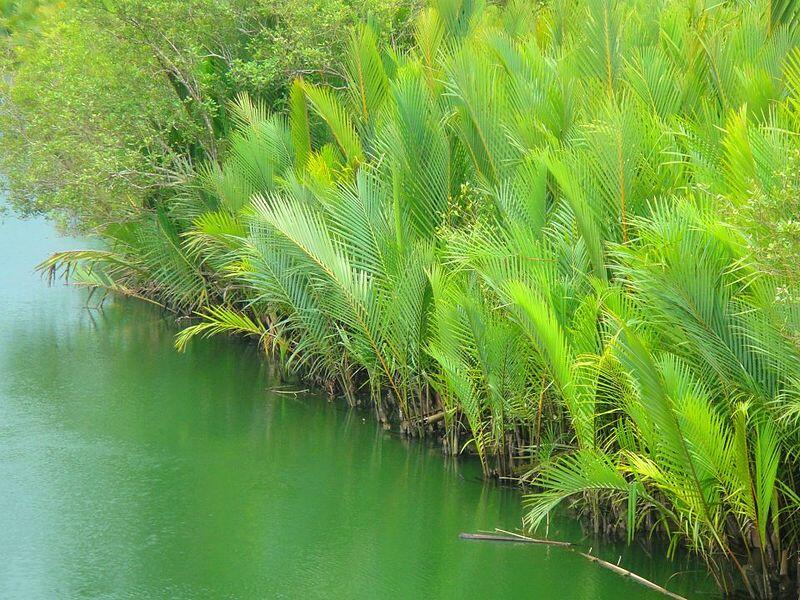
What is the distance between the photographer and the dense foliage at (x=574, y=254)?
4.24 metres

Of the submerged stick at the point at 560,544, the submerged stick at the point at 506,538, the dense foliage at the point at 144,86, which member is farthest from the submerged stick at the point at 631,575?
the dense foliage at the point at 144,86

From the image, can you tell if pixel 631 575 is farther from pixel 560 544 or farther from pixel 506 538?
pixel 506 538

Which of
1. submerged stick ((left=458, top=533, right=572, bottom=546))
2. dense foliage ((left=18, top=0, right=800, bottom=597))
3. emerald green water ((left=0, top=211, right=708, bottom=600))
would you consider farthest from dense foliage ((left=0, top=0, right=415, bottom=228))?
submerged stick ((left=458, top=533, right=572, bottom=546))

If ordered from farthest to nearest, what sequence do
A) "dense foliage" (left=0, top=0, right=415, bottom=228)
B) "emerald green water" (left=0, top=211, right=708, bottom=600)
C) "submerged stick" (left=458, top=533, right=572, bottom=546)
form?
"dense foliage" (left=0, top=0, right=415, bottom=228), "submerged stick" (left=458, top=533, right=572, bottom=546), "emerald green water" (left=0, top=211, right=708, bottom=600)

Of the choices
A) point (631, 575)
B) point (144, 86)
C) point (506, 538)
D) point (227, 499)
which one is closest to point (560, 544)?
point (506, 538)

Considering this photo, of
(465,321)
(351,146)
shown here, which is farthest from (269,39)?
(465,321)

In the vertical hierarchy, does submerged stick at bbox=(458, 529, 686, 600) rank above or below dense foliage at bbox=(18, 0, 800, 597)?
below

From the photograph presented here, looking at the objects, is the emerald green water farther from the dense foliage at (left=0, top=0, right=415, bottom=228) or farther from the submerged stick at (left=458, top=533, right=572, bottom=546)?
the dense foliage at (left=0, top=0, right=415, bottom=228)

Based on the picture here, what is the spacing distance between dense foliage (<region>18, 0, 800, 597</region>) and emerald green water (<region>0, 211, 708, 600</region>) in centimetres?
32

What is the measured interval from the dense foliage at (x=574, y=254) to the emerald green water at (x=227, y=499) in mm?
318

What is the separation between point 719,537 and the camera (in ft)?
14.5

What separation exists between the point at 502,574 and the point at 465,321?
1408mm

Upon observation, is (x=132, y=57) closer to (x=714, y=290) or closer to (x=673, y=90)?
(x=673, y=90)

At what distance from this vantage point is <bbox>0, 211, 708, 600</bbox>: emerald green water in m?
4.77
